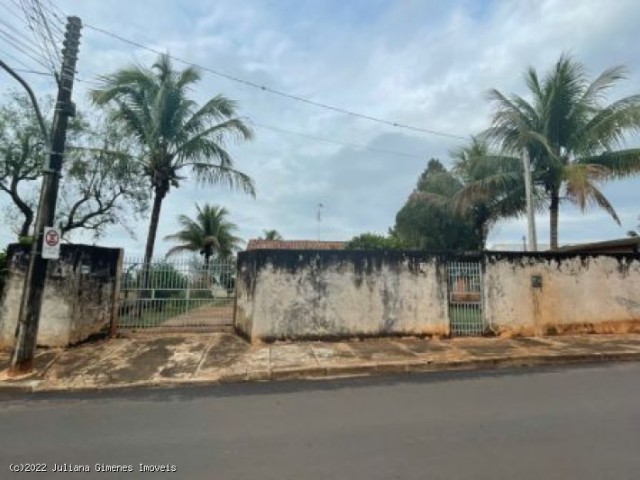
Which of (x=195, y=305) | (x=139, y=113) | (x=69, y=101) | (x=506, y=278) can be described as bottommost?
(x=195, y=305)

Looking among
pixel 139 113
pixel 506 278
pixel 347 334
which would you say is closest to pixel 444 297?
pixel 506 278

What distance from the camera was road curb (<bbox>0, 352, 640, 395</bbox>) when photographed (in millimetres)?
7602

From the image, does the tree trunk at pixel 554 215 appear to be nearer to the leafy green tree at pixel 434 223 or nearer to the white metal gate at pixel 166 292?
the leafy green tree at pixel 434 223

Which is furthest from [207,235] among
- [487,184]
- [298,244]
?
[487,184]

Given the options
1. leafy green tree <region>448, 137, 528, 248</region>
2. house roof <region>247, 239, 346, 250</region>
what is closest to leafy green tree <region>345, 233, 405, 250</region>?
house roof <region>247, 239, 346, 250</region>

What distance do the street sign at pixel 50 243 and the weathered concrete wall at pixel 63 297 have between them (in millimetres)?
2552

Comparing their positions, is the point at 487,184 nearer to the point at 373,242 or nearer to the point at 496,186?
the point at 496,186

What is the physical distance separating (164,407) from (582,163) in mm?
14056

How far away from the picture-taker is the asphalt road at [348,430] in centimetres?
395

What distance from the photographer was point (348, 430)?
498 centimetres

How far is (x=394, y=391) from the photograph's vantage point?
6918 mm

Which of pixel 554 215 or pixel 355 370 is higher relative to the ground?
pixel 554 215

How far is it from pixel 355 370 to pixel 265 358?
187cm

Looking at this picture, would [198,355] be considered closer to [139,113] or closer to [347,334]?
[347,334]
